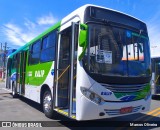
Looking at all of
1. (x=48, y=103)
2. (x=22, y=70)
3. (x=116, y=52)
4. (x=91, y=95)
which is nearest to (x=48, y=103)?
(x=48, y=103)

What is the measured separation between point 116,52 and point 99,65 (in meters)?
0.71

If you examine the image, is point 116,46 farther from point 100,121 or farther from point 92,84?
point 100,121

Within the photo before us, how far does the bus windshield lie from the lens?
613 centimetres

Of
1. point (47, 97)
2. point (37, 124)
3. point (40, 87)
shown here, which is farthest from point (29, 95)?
point (37, 124)

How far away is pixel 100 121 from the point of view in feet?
25.9

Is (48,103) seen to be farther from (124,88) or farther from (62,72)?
(124,88)

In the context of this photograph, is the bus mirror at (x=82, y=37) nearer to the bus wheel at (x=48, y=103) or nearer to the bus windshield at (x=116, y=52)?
the bus windshield at (x=116, y=52)

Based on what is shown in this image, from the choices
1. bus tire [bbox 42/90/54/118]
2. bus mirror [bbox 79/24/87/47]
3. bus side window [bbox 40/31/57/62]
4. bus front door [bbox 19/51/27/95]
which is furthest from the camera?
bus front door [bbox 19/51/27/95]

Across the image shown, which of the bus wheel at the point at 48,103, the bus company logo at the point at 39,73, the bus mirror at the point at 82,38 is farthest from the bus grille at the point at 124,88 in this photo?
the bus company logo at the point at 39,73

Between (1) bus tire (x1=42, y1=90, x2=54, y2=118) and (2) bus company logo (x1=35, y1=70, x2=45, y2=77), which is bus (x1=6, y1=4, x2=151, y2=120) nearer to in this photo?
(1) bus tire (x1=42, y1=90, x2=54, y2=118)

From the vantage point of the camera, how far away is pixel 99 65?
6137 millimetres

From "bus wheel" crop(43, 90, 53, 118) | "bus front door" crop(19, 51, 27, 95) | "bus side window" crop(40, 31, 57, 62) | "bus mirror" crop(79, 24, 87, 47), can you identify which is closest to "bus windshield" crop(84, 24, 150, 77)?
"bus mirror" crop(79, 24, 87, 47)

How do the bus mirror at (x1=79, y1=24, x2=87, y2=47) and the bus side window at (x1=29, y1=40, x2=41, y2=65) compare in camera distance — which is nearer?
the bus mirror at (x1=79, y1=24, x2=87, y2=47)

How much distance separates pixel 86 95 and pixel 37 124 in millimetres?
2512
